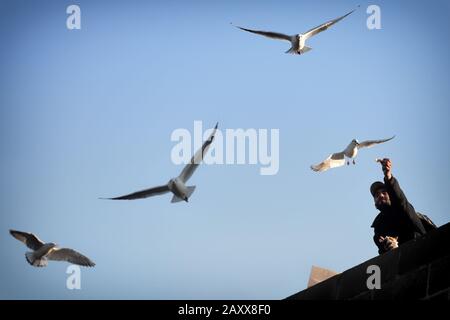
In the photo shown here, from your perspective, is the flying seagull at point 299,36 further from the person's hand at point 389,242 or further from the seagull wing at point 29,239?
the person's hand at point 389,242

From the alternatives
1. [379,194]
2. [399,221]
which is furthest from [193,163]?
[399,221]

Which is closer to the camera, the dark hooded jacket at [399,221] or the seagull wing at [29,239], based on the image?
the dark hooded jacket at [399,221]

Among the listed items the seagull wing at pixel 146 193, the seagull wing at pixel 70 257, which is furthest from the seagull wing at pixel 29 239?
the seagull wing at pixel 146 193

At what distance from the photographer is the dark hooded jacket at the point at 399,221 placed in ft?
31.8

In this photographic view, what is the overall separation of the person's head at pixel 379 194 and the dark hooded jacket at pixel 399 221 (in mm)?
361

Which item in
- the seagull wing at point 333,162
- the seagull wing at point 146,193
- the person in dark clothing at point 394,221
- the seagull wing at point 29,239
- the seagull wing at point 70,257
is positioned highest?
the seagull wing at point 333,162

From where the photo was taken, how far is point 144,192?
46.4ft

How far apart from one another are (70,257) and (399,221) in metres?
5.68

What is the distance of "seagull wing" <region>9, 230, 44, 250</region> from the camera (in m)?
14.4

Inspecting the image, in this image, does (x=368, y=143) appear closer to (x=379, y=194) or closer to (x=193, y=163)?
(x=193, y=163)

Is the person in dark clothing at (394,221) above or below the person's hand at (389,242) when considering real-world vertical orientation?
above

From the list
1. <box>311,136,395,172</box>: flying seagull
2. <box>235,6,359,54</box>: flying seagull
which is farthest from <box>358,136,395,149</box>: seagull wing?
<box>235,6,359,54</box>: flying seagull

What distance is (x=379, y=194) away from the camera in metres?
10.6
